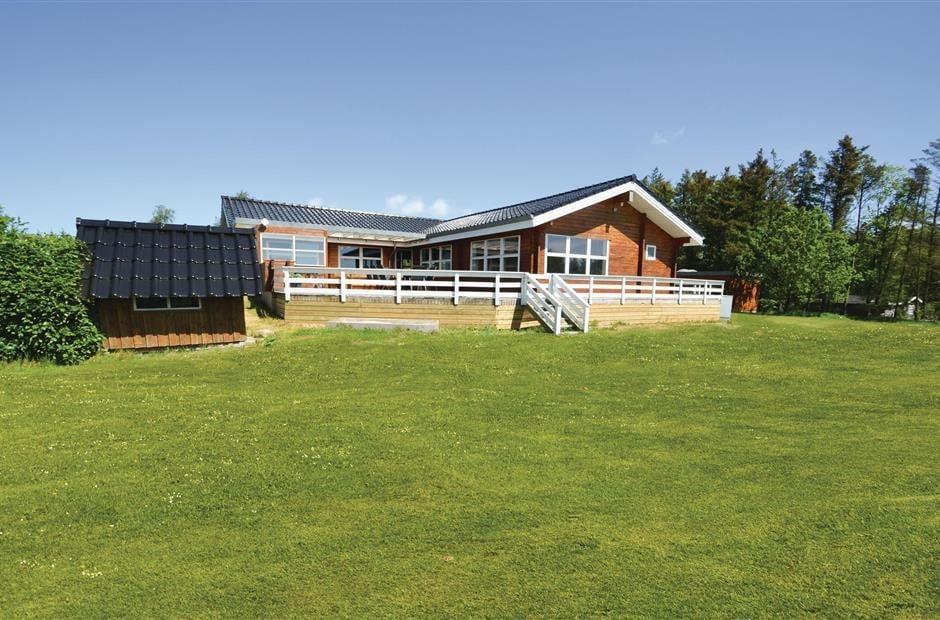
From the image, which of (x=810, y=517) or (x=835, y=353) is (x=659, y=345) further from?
(x=810, y=517)

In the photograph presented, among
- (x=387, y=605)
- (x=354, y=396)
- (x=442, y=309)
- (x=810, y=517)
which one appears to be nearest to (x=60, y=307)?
(x=354, y=396)

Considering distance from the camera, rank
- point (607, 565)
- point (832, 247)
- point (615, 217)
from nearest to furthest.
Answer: point (607, 565)
point (615, 217)
point (832, 247)

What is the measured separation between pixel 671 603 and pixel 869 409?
629 centimetres

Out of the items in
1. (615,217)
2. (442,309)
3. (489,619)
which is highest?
(615,217)

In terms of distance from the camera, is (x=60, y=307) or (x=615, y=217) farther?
(x=615, y=217)

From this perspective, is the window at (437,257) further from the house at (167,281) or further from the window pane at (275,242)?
the house at (167,281)

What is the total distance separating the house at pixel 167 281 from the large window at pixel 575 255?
10.7m

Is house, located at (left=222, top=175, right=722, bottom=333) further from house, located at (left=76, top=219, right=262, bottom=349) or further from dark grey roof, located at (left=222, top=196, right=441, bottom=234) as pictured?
house, located at (left=76, top=219, right=262, bottom=349)

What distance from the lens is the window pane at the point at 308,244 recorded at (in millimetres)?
20078

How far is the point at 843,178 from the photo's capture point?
4278 centimetres

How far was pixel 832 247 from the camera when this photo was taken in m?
32.9

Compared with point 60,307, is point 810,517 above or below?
below

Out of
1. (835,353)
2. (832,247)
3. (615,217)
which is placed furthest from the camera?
(832,247)

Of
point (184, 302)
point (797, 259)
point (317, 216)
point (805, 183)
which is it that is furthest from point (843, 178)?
point (184, 302)
